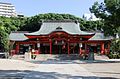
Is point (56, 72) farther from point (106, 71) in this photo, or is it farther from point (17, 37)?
point (17, 37)

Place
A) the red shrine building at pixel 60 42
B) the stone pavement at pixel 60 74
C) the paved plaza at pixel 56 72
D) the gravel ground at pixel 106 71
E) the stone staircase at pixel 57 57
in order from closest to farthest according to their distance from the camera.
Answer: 1. the stone pavement at pixel 60 74
2. the paved plaza at pixel 56 72
3. the gravel ground at pixel 106 71
4. the stone staircase at pixel 57 57
5. the red shrine building at pixel 60 42

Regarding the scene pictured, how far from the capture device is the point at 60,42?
195 feet

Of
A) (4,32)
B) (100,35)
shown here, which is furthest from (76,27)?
(4,32)

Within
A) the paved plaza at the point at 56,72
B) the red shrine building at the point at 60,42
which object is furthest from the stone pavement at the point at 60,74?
the red shrine building at the point at 60,42

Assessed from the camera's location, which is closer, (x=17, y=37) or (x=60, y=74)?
(x=60, y=74)

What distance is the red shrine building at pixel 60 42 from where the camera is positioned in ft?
190

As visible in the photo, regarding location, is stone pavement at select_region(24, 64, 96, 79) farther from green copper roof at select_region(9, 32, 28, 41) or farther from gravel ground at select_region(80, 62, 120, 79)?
green copper roof at select_region(9, 32, 28, 41)

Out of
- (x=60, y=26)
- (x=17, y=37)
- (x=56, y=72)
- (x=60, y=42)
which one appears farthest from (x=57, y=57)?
(x=56, y=72)

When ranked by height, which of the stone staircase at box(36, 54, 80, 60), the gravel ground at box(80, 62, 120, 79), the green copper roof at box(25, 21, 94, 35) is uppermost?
the green copper roof at box(25, 21, 94, 35)

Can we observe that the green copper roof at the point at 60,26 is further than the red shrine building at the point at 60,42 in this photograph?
Yes

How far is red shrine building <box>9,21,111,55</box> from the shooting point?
190 feet

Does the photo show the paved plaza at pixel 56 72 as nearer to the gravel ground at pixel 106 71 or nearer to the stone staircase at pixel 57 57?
the gravel ground at pixel 106 71

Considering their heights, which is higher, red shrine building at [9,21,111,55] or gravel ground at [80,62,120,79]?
red shrine building at [9,21,111,55]

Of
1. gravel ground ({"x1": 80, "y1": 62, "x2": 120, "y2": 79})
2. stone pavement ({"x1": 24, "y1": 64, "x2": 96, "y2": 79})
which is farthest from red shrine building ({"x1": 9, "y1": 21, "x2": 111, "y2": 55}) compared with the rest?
stone pavement ({"x1": 24, "y1": 64, "x2": 96, "y2": 79})
